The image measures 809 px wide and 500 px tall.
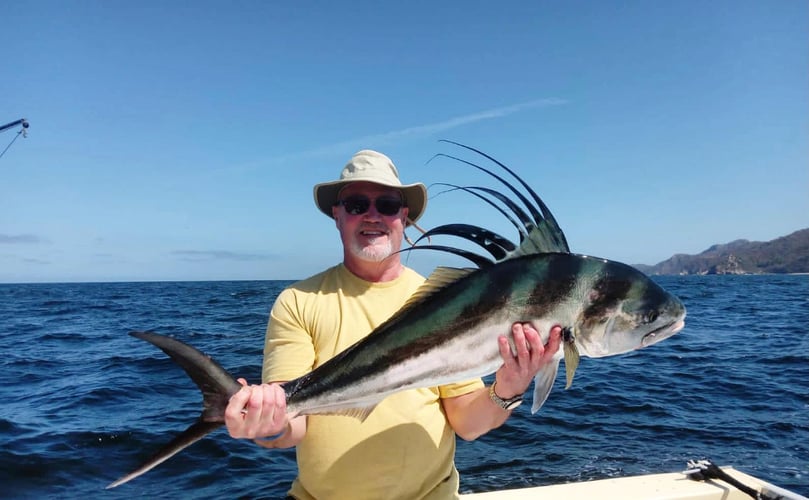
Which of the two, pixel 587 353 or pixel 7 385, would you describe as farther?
pixel 7 385

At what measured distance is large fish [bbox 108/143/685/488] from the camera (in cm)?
269

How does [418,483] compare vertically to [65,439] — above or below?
above

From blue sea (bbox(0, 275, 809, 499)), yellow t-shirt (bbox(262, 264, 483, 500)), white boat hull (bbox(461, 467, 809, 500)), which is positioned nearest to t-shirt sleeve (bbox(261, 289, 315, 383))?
yellow t-shirt (bbox(262, 264, 483, 500))

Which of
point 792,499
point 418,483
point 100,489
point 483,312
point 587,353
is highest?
point 483,312

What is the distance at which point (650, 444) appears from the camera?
8.84m

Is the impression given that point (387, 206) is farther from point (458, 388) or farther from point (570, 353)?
point (570, 353)

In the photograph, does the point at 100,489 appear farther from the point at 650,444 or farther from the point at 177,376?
the point at 650,444

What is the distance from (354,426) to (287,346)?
25.9 inches

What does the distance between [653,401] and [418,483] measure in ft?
33.3

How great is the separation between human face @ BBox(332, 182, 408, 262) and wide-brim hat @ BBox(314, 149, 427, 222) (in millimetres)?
90

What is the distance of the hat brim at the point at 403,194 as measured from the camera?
3.78 meters

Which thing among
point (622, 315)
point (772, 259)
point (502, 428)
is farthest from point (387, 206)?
point (772, 259)

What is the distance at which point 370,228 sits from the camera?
357 cm

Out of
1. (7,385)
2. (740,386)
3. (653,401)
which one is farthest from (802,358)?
(7,385)
